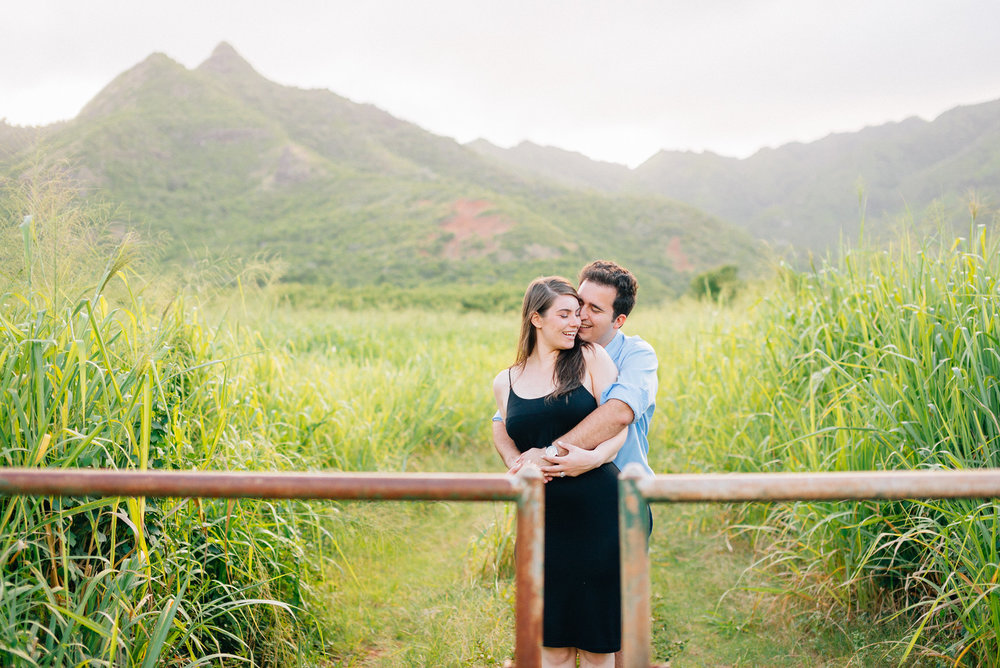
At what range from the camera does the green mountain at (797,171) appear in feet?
127

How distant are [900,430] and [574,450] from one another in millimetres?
1771

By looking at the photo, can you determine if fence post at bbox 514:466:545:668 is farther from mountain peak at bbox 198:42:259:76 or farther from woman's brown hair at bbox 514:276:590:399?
mountain peak at bbox 198:42:259:76

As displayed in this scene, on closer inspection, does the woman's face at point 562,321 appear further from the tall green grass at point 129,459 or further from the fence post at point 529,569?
the tall green grass at point 129,459

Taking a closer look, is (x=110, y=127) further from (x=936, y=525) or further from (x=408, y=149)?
(x=936, y=525)

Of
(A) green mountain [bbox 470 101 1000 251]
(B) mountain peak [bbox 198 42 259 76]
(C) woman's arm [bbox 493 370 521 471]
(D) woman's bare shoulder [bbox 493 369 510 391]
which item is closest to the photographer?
(C) woman's arm [bbox 493 370 521 471]

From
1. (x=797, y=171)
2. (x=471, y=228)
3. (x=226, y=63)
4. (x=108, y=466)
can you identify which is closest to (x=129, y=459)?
(x=108, y=466)

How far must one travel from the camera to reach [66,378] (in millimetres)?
2113

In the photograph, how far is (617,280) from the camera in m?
2.52

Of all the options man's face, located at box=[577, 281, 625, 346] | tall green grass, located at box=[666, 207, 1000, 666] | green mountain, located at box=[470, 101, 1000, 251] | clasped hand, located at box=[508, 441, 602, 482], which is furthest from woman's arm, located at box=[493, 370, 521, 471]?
green mountain, located at box=[470, 101, 1000, 251]

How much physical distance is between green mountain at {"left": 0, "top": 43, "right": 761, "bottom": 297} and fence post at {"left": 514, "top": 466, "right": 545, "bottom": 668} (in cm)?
2581

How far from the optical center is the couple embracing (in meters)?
2.24

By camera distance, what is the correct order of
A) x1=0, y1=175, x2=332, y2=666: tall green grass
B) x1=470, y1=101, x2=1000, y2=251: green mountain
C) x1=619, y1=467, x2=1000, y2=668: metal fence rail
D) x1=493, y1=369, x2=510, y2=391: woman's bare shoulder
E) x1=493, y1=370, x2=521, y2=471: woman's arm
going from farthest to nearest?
1. x1=470, y1=101, x2=1000, y2=251: green mountain
2. x1=493, y1=369, x2=510, y2=391: woman's bare shoulder
3. x1=493, y1=370, x2=521, y2=471: woman's arm
4. x1=0, y1=175, x2=332, y2=666: tall green grass
5. x1=619, y1=467, x2=1000, y2=668: metal fence rail

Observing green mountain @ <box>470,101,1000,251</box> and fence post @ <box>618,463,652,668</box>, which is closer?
fence post @ <box>618,463,652,668</box>

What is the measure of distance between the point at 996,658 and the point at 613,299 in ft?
6.72
